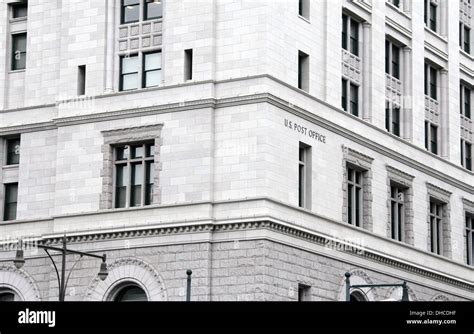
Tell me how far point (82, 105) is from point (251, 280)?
12178 millimetres

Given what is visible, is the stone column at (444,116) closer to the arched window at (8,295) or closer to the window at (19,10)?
the window at (19,10)

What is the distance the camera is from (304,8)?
52125 millimetres

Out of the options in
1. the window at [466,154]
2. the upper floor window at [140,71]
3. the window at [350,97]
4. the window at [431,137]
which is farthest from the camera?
the window at [466,154]

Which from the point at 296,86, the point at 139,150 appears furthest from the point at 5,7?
the point at 296,86

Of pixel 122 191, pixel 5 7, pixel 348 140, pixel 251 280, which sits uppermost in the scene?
pixel 5 7

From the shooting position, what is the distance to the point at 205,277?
153 ft

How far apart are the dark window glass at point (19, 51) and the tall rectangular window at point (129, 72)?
6.13 m

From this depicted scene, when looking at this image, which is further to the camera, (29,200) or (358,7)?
(358,7)

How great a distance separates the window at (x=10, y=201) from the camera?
53.5 metres

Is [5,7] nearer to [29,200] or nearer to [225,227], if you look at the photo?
[29,200]

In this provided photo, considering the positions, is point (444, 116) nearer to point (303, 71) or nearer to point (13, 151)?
point (303, 71)

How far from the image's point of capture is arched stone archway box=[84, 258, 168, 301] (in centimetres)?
4762

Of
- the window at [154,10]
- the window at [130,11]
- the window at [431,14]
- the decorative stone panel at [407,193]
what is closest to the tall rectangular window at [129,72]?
the window at [130,11]

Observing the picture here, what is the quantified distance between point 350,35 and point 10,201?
18.5 metres
